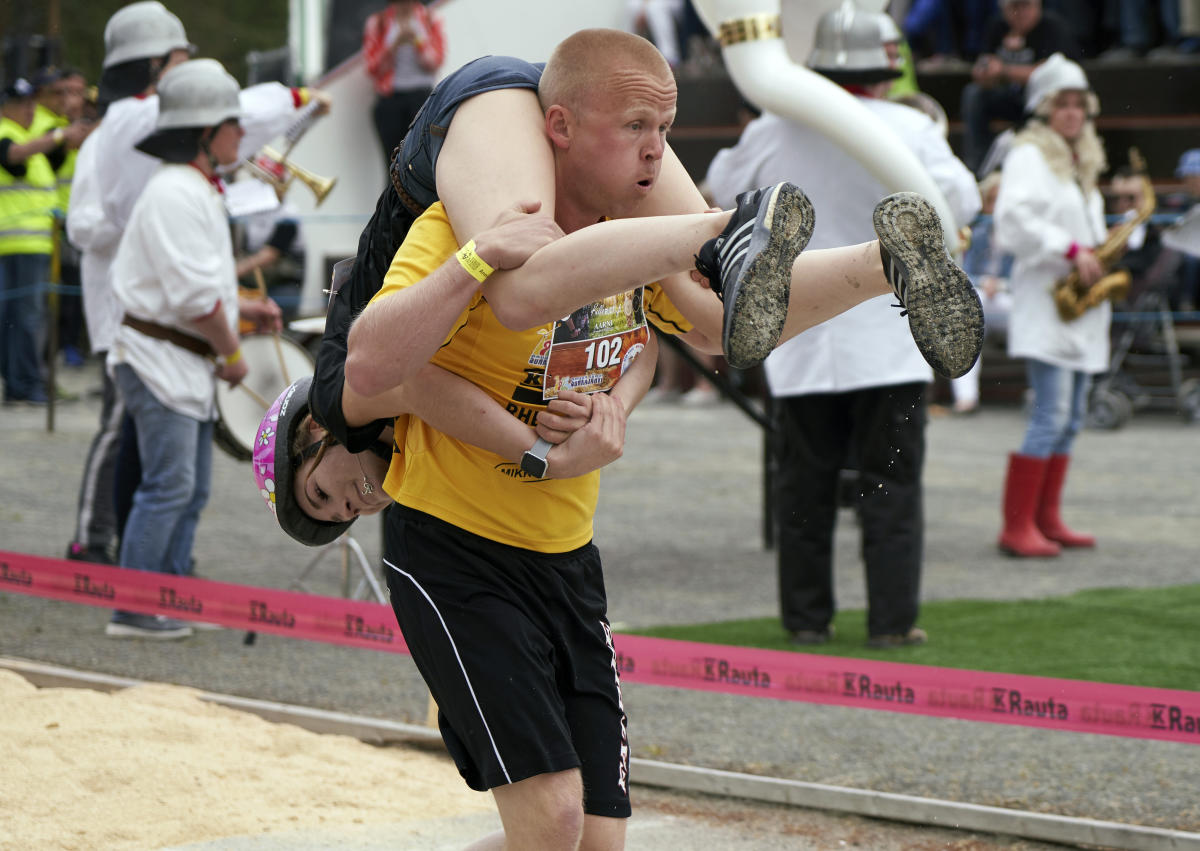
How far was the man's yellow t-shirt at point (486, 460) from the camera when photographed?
279cm

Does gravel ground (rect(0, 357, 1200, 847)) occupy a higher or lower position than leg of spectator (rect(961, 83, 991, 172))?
lower

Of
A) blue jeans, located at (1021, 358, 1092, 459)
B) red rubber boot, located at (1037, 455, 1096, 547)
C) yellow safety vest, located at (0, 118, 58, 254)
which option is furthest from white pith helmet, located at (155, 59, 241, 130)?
yellow safety vest, located at (0, 118, 58, 254)

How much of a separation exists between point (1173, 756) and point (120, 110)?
15.9ft

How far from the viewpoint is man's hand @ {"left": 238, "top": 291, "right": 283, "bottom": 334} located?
6.51 metres

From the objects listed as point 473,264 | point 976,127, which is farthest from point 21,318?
point 473,264

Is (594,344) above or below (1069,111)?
above

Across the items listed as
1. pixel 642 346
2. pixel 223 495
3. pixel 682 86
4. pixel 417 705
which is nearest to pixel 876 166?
pixel 417 705

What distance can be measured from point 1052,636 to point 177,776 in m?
3.53

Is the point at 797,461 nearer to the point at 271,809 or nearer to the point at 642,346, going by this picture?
the point at 271,809

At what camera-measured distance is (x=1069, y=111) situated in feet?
25.8

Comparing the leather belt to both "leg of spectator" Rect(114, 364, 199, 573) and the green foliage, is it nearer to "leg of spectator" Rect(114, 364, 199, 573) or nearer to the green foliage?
"leg of spectator" Rect(114, 364, 199, 573)

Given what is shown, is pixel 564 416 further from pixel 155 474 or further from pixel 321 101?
pixel 321 101

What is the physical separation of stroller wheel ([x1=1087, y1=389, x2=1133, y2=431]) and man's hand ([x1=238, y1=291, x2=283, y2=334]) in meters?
7.89

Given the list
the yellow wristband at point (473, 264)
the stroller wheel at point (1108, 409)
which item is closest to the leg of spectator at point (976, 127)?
the stroller wheel at point (1108, 409)
